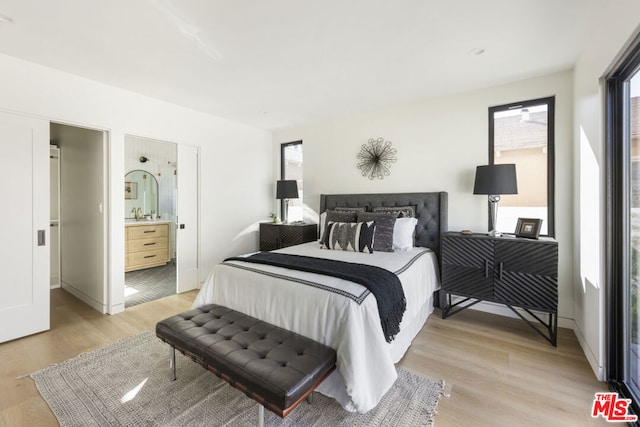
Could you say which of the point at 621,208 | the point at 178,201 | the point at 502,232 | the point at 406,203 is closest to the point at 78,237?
the point at 178,201

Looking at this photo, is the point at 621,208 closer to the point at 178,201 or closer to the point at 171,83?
the point at 171,83

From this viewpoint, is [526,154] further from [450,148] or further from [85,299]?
[85,299]

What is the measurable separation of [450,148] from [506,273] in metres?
1.56

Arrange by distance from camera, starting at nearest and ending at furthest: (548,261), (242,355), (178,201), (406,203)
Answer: (242,355) < (548,261) < (406,203) < (178,201)

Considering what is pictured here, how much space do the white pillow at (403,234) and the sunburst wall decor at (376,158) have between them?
944 mm

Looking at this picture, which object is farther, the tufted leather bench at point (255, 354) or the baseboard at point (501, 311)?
the baseboard at point (501, 311)

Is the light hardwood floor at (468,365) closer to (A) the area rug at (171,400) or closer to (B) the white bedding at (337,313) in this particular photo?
(A) the area rug at (171,400)

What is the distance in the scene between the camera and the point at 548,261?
8.41 ft

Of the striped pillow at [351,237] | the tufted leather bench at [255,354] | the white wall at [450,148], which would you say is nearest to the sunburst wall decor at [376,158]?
the white wall at [450,148]

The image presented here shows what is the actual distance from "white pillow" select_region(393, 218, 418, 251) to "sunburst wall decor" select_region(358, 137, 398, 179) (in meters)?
0.94

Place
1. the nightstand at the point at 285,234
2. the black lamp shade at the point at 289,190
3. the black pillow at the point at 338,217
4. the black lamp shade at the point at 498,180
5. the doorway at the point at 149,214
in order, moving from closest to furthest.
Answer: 1. the black lamp shade at the point at 498,180
2. the black pillow at the point at 338,217
3. the nightstand at the point at 285,234
4. the black lamp shade at the point at 289,190
5. the doorway at the point at 149,214

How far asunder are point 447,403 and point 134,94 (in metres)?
4.27

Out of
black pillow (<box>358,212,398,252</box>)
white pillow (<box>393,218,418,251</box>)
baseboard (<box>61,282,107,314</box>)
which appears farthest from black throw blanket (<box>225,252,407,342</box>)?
baseboard (<box>61,282,107,314</box>)

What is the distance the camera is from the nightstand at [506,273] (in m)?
2.57
